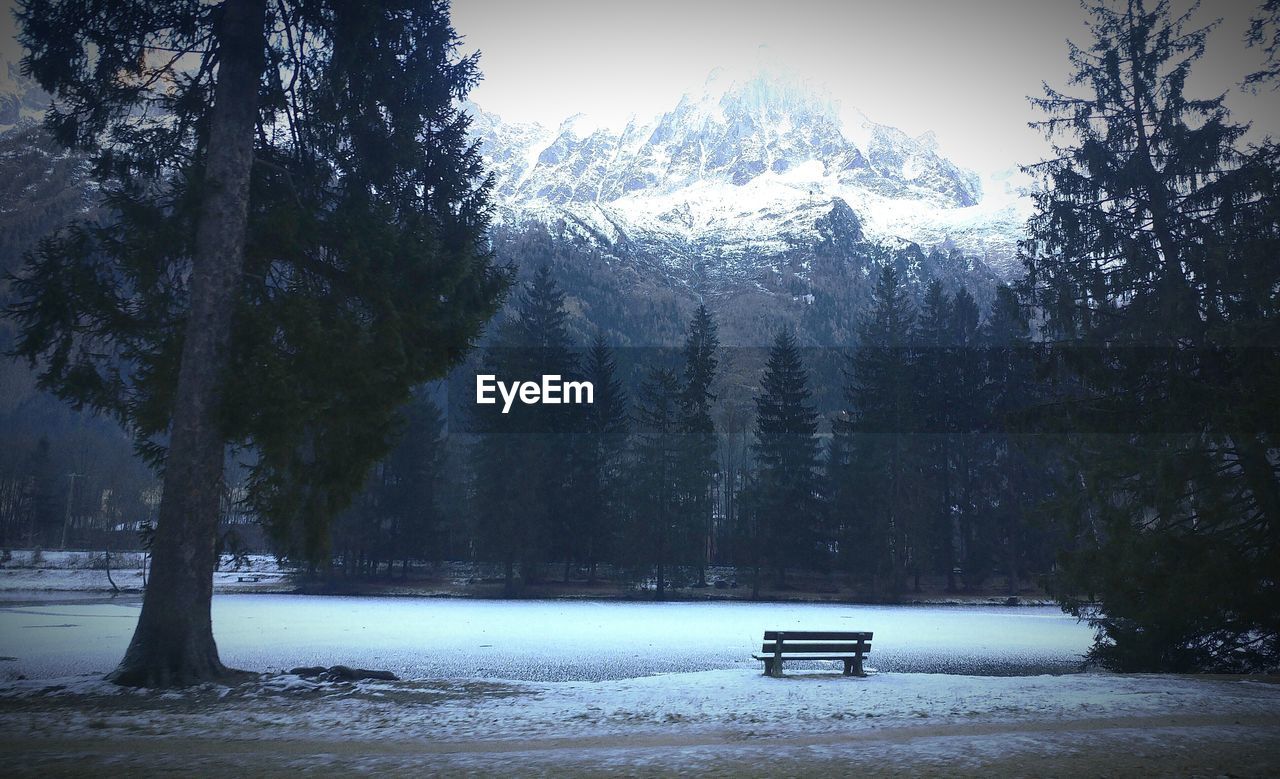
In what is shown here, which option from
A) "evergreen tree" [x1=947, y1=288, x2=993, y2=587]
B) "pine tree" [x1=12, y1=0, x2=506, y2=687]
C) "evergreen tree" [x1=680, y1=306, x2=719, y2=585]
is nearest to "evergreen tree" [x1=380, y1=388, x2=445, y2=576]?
"evergreen tree" [x1=680, y1=306, x2=719, y2=585]

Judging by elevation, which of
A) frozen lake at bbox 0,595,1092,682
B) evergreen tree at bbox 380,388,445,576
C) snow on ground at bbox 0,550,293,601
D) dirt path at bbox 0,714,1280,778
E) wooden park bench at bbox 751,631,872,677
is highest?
evergreen tree at bbox 380,388,445,576

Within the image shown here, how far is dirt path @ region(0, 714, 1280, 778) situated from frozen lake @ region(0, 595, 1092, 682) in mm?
7459

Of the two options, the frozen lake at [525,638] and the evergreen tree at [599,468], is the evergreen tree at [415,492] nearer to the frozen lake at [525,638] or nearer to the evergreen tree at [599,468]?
the evergreen tree at [599,468]

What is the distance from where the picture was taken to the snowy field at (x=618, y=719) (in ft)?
24.8

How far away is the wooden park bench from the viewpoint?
15.7 meters

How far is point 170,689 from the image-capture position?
1120 centimetres

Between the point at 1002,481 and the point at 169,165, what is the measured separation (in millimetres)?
57760

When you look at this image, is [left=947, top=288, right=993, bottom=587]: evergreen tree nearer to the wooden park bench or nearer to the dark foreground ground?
the wooden park bench

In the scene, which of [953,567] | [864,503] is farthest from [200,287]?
[953,567]

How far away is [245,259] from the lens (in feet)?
46.3

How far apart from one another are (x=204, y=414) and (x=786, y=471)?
4751 centimetres

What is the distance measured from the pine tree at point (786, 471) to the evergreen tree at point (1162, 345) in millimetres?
36509

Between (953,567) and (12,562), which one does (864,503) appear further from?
(12,562)

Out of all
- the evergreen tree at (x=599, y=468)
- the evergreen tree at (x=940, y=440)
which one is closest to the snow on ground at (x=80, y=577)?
the evergreen tree at (x=599, y=468)
